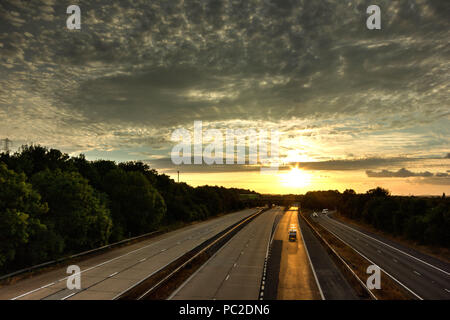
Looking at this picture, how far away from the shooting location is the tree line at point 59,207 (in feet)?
99.5

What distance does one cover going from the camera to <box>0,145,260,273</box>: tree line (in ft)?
99.5

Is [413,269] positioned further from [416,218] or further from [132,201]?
[132,201]

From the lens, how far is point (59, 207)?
130ft

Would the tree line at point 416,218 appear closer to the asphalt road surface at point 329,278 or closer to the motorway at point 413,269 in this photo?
the motorway at point 413,269

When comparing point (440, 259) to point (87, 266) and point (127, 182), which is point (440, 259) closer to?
point (87, 266)

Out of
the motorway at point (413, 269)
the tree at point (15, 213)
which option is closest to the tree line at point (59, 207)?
the tree at point (15, 213)

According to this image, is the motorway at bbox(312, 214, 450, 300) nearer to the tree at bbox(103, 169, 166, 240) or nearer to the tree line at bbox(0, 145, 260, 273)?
the tree line at bbox(0, 145, 260, 273)

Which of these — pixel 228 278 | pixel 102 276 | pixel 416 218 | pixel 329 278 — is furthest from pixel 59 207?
pixel 416 218

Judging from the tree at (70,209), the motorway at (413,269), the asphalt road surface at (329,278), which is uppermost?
the tree at (70,209)

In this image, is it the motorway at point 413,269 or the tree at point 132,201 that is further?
the tree at point 132,201

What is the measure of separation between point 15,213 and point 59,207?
10.4m

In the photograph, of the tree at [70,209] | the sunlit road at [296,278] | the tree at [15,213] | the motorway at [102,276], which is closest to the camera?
the motorway at [102,276]

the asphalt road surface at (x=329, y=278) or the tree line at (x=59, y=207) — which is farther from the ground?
the tree line at (x=59, y=207)
